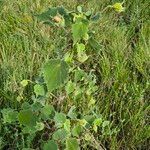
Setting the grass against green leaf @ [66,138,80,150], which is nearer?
green leaf @ [66,138,80,150]

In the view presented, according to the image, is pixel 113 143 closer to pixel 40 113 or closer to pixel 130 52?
pixel 40 113

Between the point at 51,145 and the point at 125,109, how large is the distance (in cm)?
60

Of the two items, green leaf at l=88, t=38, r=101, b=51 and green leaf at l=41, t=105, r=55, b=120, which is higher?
green leaf at l=88, t=38, r=101, b=51

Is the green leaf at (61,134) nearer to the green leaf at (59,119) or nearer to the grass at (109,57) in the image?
the green leaf at (59,119)

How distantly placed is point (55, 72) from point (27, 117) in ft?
0.78

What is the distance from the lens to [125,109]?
6.59 ft

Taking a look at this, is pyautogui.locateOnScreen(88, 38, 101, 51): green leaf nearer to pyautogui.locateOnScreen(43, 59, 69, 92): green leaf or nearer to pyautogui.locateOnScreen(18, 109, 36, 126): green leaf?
pyautogui.locateOnScreen(43, 59, 69, 92): green leaf

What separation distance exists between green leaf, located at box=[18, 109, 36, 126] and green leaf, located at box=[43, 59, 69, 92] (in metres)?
0.19

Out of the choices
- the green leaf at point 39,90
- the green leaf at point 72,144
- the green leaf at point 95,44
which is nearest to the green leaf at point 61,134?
the green leaf at point 72,144

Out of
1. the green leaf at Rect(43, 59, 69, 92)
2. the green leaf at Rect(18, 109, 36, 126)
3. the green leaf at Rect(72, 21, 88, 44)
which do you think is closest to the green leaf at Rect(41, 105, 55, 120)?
the green leaf at Rect(18, 109, 36, 126)

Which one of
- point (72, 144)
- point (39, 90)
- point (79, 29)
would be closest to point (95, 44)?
point (79, 29)

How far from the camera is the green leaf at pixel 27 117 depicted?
5.07 ft

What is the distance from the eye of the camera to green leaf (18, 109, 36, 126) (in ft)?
5.07

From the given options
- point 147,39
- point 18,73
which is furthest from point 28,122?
point 147,39
